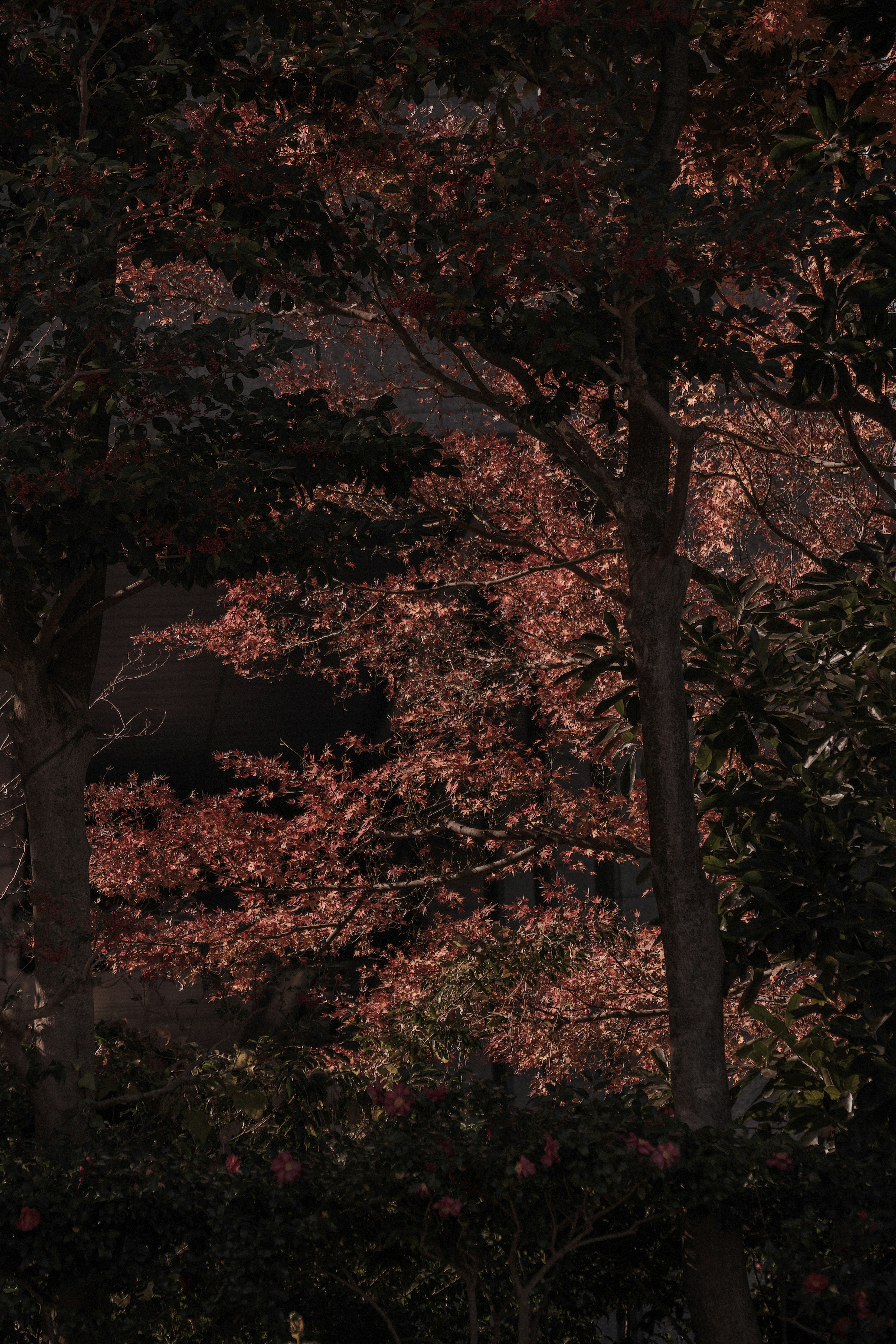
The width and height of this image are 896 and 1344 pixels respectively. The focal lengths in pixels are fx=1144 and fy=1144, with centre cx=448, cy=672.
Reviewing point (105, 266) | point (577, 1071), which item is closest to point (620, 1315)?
point (577, 1071)

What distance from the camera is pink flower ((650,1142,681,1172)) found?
457cm

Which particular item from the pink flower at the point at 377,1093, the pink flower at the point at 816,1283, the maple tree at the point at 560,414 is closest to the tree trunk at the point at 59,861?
the maple tree at the point at 560,414

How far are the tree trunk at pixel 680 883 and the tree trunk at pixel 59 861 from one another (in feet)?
8.49

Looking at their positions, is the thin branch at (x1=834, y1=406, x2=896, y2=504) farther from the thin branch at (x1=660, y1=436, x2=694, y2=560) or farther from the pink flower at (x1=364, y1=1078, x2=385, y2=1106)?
the pink flower at (x1=364, y1=1078, x2=385, y2=1106)

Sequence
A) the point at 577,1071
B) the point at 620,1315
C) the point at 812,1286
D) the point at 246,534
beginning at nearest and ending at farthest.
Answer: the point at 812,1286, the point at 246,534, the point at 620,1315, the point at 577,1071

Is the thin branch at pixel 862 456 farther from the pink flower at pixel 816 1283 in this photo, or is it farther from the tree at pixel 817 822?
the pink flower at pixel 816 1283

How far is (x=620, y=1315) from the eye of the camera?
17.0 feet

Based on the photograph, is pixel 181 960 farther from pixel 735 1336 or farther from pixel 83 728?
pixel 735 1336

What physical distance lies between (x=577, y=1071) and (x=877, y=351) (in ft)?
16.5

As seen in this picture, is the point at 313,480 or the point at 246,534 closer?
the point at 246,534

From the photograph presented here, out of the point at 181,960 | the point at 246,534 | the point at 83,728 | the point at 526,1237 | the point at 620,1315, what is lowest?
the point at 620,1315

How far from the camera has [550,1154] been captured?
453 cm

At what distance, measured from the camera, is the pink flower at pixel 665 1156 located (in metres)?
4.57

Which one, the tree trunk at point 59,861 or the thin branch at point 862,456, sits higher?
the thin branch at point 862,456
